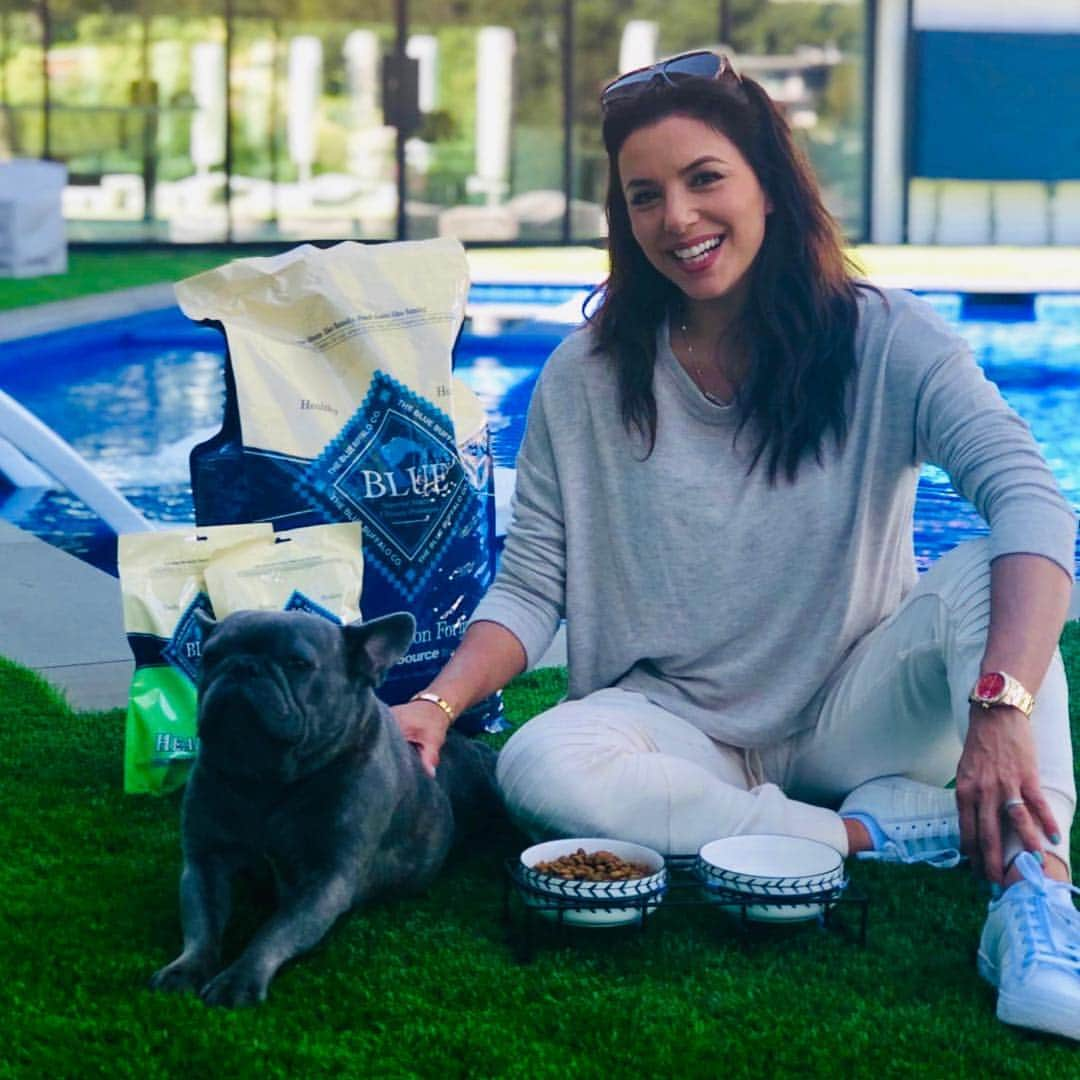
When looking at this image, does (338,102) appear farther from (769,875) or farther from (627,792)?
(769,875)

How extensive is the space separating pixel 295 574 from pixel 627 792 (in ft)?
2.32

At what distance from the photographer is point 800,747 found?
2768 millimetres

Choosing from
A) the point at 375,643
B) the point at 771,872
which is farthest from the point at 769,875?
the point at 375,643

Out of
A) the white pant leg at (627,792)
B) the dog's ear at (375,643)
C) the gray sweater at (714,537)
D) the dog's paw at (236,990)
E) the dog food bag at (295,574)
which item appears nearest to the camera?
the dog's paw at (236,990)

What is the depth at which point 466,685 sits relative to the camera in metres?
2.60

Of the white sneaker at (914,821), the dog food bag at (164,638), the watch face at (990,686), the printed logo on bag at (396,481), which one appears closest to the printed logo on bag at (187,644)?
the dog food bag at (164,638)

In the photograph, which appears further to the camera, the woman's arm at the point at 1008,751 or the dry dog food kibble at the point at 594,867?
the dry dog food kibble at the point at 594,867

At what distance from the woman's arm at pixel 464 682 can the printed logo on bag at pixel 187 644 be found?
45 centimetres

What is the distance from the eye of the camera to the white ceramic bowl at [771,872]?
229 centimetres

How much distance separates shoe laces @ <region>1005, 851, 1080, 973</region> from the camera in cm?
209

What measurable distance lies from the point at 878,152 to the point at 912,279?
506 centimetres

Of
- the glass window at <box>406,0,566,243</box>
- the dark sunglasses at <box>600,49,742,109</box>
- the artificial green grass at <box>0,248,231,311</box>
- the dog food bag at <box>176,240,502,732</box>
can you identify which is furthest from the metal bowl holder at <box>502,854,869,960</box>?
the glass window at <box>406,0,566,243</box>

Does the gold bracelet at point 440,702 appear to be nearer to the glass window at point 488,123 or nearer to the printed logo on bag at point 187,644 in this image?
the printed logo on bag at point 187,644

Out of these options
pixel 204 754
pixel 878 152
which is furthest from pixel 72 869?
pixel 878 152
